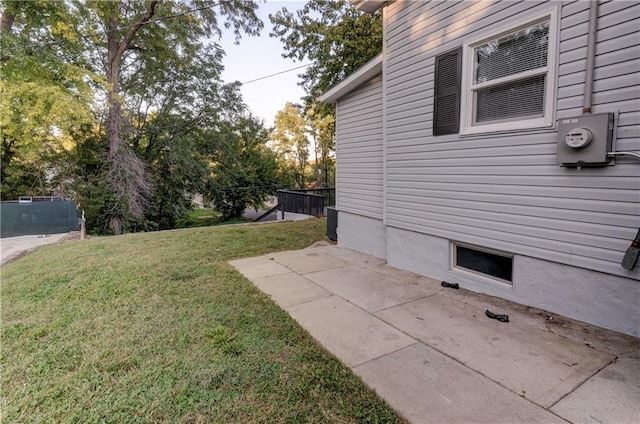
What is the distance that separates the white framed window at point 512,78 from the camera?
110 inches

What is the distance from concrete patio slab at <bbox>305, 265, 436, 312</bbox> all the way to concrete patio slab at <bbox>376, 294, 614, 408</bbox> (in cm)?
25

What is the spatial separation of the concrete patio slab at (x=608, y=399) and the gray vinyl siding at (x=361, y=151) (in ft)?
11.6

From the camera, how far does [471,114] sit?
11.4ft

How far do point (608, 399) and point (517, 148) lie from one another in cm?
214

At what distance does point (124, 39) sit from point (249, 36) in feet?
15.3

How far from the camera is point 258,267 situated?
479 centimetres

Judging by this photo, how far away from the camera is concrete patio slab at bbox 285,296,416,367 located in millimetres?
2426

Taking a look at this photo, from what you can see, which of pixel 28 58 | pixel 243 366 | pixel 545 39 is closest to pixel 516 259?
pixel 545 39

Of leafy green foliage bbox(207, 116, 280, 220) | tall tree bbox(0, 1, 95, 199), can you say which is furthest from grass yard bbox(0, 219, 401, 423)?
leafy green foliage bbox(207, 116, 280, 220)

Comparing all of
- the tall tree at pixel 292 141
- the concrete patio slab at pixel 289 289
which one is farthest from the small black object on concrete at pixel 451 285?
the tall tree at pixel 292 141

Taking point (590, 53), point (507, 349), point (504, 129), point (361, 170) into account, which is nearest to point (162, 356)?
point (507, 349)

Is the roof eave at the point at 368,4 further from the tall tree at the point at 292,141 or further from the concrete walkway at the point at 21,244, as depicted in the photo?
the tall tree at the point at 292,141

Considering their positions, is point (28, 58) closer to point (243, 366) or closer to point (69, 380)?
point (69, 380)

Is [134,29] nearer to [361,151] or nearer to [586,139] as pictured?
[361,151]
